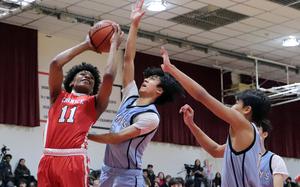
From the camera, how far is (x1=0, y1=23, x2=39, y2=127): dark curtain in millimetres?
14141

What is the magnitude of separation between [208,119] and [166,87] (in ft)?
44.8

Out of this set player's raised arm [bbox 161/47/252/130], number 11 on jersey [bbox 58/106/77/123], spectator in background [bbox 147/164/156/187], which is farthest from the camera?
spectator in background [bbox 147/164/156/187]

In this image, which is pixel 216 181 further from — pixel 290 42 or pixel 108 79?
pixel 108 79

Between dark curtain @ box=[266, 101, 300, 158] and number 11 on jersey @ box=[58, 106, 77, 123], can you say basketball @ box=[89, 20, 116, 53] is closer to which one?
number 11 on jersey @ box=[58, 106, 77, 123]

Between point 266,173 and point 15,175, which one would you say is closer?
point 266,173

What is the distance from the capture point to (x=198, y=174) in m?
16.7

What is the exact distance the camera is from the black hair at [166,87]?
16.6 ft

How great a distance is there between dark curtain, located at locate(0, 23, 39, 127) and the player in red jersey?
31.9ft

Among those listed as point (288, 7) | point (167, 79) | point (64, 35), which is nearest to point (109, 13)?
point (64, 35)

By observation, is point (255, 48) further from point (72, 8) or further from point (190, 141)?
point (72, 8)

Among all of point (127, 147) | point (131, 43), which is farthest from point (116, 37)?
point (127, 147)

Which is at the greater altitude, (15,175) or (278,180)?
(278,180)

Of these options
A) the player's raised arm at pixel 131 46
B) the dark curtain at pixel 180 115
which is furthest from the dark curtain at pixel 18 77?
the player's raised arm at pixel 131 46

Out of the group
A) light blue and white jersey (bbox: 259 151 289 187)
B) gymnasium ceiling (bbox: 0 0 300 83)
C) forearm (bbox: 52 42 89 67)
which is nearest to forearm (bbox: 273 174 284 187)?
light blue and white jersey (bbox: 259 151 289 187)
